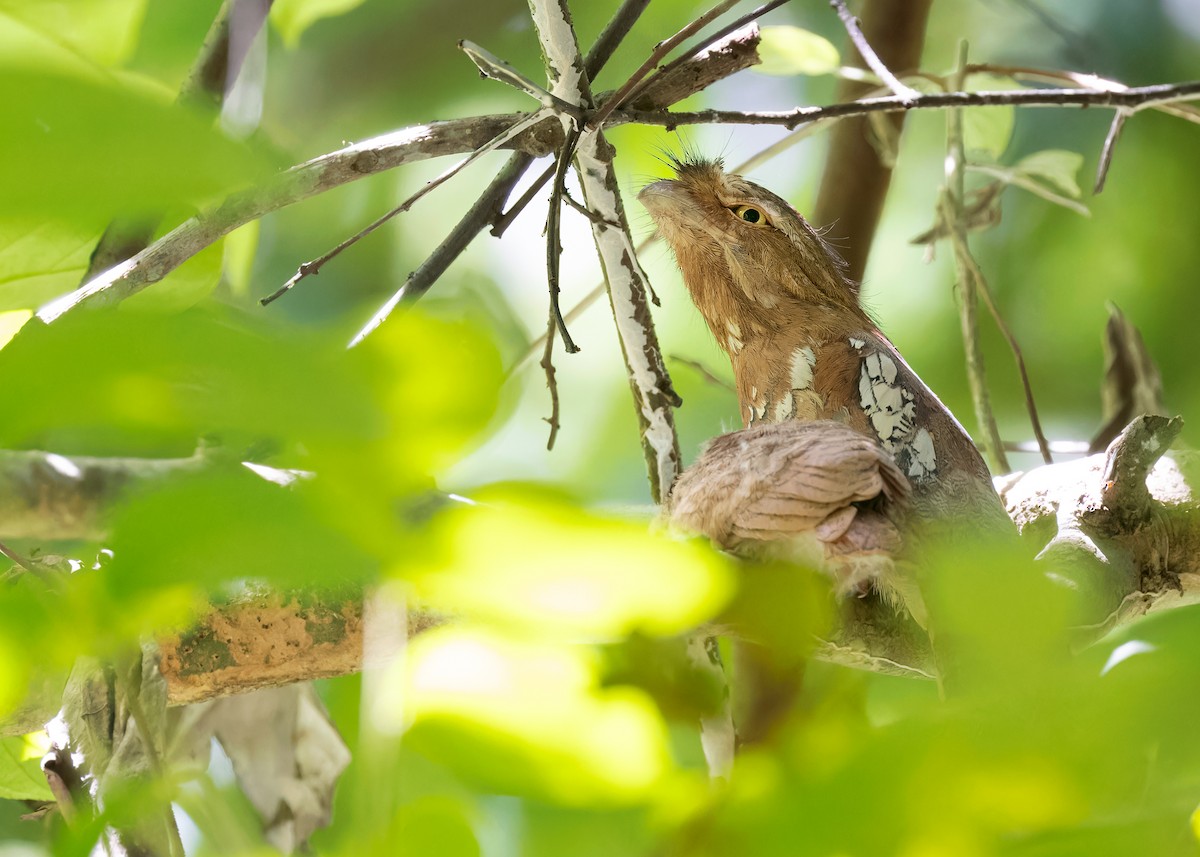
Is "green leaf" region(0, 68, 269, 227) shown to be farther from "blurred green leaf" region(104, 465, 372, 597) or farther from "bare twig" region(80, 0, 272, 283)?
"bare twig" region(80, 0, 272, 283)

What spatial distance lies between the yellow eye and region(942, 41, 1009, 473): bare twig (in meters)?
0.65

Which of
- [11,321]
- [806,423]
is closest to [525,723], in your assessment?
[11,321]

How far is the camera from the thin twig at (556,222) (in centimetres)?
164

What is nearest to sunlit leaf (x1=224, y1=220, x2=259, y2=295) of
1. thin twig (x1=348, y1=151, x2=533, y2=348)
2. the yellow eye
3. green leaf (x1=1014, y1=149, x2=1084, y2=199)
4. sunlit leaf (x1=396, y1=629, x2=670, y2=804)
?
thin twig (x1=348, y1=151, x2=533, y2=348)

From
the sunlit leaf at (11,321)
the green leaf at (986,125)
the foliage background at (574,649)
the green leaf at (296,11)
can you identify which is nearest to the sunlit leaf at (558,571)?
the foliage background at (574,649)

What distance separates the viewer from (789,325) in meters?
2.32

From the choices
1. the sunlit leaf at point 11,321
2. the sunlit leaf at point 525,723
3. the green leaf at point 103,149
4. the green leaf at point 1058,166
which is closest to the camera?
the green leaf at point 103,149

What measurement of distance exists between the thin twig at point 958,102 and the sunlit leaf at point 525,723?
4.46ft

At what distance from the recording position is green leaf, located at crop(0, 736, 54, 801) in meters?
1.76

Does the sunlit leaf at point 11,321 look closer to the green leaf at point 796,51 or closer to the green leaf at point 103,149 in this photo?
the green leaf at point 103,149

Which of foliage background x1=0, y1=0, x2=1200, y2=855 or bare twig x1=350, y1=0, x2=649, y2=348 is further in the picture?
bare twig x1=350, y1=0, x2=649, y2=348

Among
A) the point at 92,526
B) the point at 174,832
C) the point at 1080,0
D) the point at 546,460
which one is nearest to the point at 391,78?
the point at 546,460

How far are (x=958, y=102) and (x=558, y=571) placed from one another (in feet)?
4.78

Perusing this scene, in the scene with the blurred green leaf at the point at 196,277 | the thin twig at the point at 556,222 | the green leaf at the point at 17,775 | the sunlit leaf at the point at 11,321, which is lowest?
the green leaf at the point at 17,775
